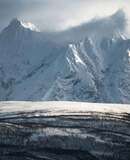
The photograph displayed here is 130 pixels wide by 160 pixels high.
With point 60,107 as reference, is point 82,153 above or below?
below

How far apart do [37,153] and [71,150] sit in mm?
1762

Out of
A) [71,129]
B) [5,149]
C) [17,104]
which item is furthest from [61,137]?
[17,104]

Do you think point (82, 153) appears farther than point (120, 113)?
No

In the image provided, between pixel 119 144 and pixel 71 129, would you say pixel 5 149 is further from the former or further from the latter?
pixel 119 144

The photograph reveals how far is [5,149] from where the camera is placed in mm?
34188

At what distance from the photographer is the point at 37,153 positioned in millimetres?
34250

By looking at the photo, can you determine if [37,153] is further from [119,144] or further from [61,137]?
[119,144]

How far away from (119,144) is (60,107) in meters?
4.32

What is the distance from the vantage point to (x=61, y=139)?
113 ft

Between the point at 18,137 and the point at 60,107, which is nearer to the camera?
the point at 18,137

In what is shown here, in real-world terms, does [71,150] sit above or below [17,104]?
below

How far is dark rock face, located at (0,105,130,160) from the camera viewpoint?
34250mm

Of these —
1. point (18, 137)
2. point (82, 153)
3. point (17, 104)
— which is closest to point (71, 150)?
point (82, 153)

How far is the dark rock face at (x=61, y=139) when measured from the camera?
34.2m
